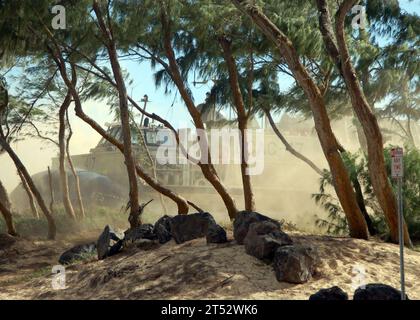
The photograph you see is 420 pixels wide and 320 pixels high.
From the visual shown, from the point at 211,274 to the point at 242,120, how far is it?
22.0ft

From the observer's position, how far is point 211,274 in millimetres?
7402

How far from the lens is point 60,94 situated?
21641 mm

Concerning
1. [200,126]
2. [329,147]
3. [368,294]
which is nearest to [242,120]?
[200,126]

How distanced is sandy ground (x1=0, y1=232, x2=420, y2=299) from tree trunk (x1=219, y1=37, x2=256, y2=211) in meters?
4.21

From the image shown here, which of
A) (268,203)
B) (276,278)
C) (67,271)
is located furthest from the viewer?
(268,203)

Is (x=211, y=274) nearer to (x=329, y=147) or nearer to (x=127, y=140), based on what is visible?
(x=329, y=147)

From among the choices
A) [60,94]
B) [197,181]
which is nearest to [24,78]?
[60,94]

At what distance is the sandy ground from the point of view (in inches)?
276

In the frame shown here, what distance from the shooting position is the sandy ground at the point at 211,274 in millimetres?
7012

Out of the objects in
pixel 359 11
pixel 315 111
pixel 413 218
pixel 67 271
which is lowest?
pixel 67 271

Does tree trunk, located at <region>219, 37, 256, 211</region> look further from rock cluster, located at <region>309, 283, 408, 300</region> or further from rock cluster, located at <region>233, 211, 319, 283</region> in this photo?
rock cluster, located at <region>309, 283, 408, 300</region>

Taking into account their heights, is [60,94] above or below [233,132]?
above
